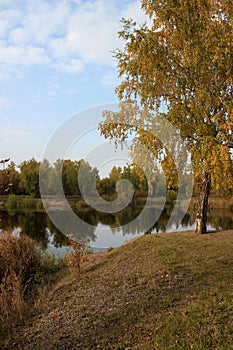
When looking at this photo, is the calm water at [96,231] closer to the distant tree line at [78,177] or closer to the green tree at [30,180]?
the distant tree line at [78,177]

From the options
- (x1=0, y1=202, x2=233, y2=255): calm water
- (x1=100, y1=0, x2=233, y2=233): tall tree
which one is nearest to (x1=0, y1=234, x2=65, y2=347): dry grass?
(x1=0, y1=202, x2=233, y2=255): calm water

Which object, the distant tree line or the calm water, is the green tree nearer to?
the distant tree line

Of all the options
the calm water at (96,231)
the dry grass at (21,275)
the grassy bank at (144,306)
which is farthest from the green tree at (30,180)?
the grassy bank at (144,306)

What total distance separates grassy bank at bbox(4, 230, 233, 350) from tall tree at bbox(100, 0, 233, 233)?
218 cm

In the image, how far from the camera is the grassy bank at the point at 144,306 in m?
4.59

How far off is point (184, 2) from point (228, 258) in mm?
6815

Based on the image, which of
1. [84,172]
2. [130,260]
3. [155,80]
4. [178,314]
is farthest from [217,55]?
[84,172]

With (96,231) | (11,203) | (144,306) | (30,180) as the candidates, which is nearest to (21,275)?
(144,306)

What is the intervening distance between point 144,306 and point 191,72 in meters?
5.94

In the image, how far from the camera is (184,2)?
9.21 meters

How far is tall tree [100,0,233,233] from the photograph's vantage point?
8336 mm

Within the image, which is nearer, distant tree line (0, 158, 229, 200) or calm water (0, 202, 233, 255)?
distant tree line (0, 158, 229, 200)

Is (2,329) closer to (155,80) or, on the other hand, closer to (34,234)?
(155,80)

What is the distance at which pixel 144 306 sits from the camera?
558cm
